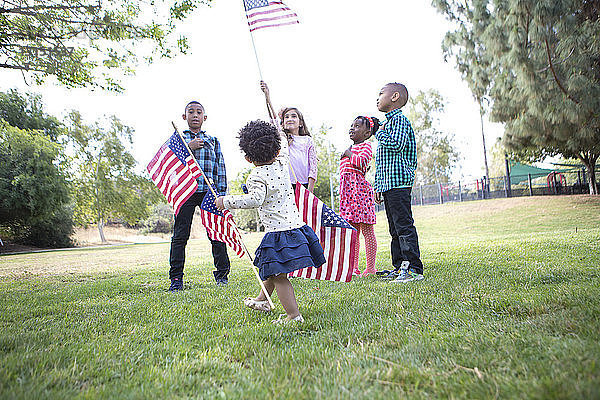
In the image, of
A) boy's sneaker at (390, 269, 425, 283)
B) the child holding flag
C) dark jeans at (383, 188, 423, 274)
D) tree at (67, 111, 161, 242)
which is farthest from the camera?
tree at (67, 111, 161, 242)

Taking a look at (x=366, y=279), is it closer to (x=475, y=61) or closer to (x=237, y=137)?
(x=237, y=137)

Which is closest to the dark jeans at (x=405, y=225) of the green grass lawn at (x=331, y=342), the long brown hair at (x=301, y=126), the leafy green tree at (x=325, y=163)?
the green grass lawn at (x=331, y=342)

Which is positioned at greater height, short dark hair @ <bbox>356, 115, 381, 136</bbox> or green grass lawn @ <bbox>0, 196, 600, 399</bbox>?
short dark hair @ <bbox>356, 115, 381, 136</bbox>

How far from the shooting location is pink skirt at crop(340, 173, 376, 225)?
498 cm

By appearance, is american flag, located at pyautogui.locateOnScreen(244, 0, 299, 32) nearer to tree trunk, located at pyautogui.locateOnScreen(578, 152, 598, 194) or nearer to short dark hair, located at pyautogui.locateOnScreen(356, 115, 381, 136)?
short dark hair, located at pyautogui.locateOnScreen(356, 115, 381, 136)

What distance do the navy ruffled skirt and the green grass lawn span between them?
37 cm

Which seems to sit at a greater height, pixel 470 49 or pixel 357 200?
pixel 470 49

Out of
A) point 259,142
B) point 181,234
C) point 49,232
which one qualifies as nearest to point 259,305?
point 259,142

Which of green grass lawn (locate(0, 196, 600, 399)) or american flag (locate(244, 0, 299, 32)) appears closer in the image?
green grass lawn (locate(0, 196, 600, 399))

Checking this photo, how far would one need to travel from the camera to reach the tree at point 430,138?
3788 centimetres

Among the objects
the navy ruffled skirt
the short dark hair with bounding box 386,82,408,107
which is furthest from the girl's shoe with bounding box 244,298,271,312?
the short dark hair with bounding box 386,82,408,107

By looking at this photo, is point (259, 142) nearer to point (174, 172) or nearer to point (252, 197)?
point (252, 197)

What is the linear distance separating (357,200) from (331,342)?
9.75 feet

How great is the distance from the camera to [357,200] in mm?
4992
